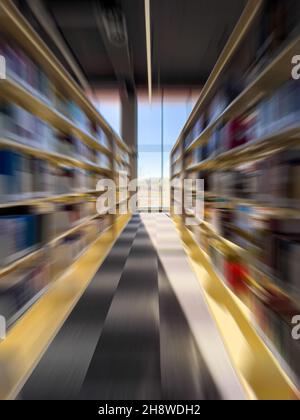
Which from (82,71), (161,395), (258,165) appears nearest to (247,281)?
(258,165)

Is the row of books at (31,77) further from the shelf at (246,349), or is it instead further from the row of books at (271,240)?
the shelf at (246,349)

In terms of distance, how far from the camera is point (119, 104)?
729 cm

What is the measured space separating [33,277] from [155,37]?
16.7 feet

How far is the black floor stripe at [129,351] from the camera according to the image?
1.06 m

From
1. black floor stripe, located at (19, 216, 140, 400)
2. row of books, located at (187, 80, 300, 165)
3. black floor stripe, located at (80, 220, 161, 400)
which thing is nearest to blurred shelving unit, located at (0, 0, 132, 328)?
black floor stripe, located at (19, 216, 140, 400)

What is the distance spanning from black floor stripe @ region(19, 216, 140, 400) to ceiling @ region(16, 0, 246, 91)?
4041 millimetres

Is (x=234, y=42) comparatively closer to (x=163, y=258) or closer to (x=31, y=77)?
(x=31, y=77)

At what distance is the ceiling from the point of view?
163 inches

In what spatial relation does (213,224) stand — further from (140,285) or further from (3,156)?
(3,156)

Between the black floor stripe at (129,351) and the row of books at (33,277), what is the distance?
0.52 m

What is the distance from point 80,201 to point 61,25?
3627 millimetres

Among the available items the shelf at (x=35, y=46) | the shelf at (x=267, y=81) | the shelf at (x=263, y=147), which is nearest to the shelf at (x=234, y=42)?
the shelf at (x=267, y=81)

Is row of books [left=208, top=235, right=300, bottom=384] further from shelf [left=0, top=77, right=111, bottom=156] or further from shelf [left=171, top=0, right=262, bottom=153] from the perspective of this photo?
shelf [left=0, top=77, right=111, bottom=156]

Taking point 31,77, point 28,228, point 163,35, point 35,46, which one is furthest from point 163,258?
point 163,35
